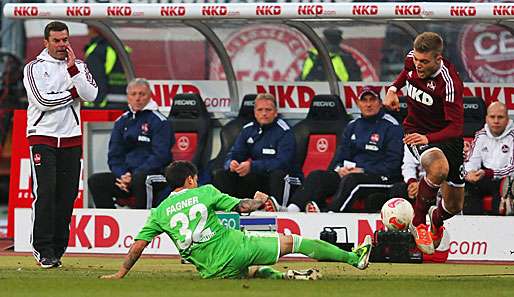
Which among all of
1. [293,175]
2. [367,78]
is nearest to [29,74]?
[293,175]

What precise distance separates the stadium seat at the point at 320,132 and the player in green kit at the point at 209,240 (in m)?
4.66

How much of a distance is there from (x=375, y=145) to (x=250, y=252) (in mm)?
4396

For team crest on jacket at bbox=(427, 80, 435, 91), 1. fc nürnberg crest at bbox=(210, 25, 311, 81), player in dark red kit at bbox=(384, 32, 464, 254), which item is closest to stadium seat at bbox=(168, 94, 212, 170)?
1. fc nürnberg crest at bbox=(210, 25, 311, 81)

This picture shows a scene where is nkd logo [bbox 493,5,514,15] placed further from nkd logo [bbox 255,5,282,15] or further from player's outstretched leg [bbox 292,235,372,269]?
player's outstretched leg [bbox 292,235,372,269]

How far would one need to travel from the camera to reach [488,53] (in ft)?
53.8

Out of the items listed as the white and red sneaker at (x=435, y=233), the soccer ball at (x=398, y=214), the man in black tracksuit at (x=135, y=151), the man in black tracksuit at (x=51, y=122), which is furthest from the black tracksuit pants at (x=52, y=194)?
the white and red sneaker at (x=435, y=233)

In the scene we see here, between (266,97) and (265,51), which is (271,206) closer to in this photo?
(266,97)

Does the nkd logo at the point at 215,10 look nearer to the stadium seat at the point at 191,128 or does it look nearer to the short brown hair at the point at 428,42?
the stadium seat at the point at 191,128

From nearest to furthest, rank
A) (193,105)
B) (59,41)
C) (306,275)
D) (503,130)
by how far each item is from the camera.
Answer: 1. (306,275)
2. (59,41)
3. (503,130)
4. (193,105)

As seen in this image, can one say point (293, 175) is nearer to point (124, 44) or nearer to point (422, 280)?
point (124, 44)

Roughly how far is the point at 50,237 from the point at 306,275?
2.63 metres

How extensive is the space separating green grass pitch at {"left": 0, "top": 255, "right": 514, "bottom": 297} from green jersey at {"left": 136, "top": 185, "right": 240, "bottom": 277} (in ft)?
0.71

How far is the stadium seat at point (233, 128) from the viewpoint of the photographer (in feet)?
54.2

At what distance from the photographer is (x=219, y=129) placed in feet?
55.5
